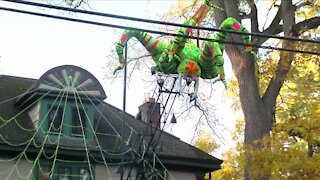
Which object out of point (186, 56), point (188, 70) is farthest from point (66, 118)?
point (188, 70)

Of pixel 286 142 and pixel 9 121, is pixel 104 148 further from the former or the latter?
pixel 286 142

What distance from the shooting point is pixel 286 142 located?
57.3 feet

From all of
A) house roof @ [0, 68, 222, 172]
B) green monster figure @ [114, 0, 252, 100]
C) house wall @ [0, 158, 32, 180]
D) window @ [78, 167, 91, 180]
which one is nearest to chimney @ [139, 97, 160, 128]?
house roof @ [0, 68, 222, 172]

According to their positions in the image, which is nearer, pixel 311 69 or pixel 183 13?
pixel 183 13

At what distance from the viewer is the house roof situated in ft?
61.8

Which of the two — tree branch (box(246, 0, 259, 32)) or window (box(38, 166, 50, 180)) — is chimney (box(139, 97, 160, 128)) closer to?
tree branch (box(246, 0, 259, 32))

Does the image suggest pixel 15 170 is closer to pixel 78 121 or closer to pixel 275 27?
pixel 78 121

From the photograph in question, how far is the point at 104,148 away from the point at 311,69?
12.1m

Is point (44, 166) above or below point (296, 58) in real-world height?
below

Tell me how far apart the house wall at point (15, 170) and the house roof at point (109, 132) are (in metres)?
0.64

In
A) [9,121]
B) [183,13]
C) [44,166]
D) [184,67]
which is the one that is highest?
[183,13]

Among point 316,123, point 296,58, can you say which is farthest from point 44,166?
point 296,58

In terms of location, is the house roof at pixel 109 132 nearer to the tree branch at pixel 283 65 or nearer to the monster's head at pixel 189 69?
the tree branch at pixel 283 65

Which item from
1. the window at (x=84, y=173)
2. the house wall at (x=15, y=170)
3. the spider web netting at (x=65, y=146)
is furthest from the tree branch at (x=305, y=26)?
the house wall at (x=15, y=170)
